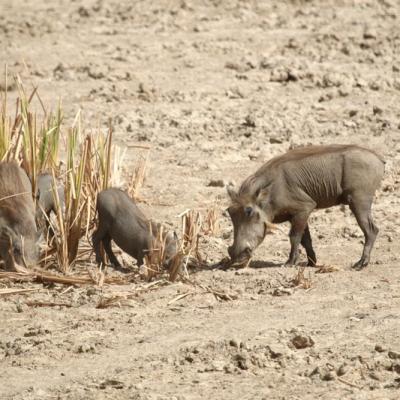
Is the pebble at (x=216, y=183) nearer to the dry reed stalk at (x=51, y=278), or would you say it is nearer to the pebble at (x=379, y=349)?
the dry reed stalk at (x=51, y=278)

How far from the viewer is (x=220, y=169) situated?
40.3 feet

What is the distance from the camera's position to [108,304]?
27.8 ft

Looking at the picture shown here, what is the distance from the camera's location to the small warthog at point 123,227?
31.7 feet

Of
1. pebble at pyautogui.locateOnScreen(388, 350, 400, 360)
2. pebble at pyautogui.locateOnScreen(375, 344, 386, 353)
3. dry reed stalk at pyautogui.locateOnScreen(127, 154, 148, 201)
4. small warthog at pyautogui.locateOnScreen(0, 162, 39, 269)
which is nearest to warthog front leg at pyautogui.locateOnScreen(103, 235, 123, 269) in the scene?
small warthog at pyautogui.locateOnScreen(0, 162, 39, 269)

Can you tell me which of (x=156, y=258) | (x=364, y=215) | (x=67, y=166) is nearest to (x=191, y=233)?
(x=156, y=258)

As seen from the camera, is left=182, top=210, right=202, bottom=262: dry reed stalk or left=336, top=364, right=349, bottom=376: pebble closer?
left=336, top=364, right=349, bottom=376: pebble

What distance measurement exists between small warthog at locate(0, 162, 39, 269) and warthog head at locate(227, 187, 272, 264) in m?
1.41

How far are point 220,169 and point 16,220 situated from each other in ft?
10.1

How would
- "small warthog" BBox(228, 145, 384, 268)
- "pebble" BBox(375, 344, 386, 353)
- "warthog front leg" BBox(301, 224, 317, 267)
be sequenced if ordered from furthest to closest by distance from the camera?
"warthog front leg" BBox(301, 224, 317, 267) → "small warthog" BBox(228, 145, 384, 268) → "pebble" BBox(375, 344, 386, 353)

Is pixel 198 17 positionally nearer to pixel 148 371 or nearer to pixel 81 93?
pixel 81 93

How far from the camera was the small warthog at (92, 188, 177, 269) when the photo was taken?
31.7 feet

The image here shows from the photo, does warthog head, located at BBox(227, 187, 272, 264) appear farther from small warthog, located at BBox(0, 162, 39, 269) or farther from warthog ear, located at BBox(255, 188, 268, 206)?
small warthog, located at BBox(0, 162, 39, 269)

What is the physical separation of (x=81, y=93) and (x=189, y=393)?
800 centimetres

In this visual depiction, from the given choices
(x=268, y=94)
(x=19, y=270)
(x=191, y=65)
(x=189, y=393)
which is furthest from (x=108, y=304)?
(x=191, y=65)
